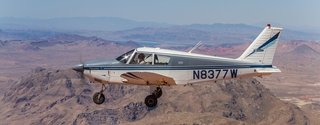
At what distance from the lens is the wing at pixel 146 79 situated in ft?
98.2

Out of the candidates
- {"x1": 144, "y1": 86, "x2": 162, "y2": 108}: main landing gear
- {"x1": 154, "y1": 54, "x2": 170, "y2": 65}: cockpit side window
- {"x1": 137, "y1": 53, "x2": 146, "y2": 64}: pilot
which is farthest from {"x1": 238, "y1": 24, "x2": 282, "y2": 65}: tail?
{"x1": 137, "y1": 53, "x2": 146, "y2": 64}: pilot

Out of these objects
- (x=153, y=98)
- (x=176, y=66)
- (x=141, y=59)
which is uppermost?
(x=141, y=59)

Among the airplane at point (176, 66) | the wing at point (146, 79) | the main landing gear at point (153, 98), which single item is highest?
the airplane at point (176, 66)

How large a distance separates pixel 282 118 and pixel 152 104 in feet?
414

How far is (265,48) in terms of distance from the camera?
31.5 meters

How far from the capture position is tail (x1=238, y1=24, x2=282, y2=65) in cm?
3133

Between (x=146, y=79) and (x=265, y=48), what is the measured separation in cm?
907

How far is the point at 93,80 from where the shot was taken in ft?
103

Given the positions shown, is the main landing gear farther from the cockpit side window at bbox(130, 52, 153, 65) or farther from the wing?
the cockpit side window at bbox(130, 52, 153, 65)

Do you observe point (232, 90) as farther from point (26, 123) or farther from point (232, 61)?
point (232, 61)

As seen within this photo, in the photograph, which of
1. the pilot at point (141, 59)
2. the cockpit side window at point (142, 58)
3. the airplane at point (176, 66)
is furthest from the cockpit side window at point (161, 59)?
the pilot at point (141, 59)

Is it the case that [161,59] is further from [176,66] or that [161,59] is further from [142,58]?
[142,58]

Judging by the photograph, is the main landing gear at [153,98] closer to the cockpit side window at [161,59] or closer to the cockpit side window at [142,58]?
the cockpit side window at [161,59]

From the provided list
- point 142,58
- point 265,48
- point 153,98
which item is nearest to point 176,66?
point 142,58
